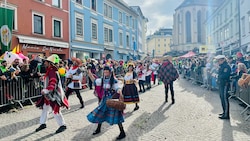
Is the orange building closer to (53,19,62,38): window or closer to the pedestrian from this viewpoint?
(53,19,62,38): window

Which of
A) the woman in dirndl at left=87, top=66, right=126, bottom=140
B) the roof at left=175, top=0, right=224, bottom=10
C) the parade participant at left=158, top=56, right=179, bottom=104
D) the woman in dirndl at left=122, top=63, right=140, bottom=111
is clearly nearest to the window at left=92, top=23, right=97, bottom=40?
the parade participant at left=158, top=56, right=179, bottom=104

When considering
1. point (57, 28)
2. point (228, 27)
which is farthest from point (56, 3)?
point (228, 27)

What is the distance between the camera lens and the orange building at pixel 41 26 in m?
17.8

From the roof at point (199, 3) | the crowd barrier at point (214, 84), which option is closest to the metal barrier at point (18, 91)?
the crowd barrier at point (214, 84)

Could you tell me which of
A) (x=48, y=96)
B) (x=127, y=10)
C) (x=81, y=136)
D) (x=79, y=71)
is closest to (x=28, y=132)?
(x=48, y=96)

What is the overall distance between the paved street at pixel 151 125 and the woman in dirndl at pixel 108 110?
1.42 feet

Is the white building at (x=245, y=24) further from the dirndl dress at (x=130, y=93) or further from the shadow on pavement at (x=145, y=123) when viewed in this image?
the shadow on pavement at (x=145, y=123)

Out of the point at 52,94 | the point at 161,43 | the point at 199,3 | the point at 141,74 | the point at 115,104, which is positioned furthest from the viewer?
the point at 161,43

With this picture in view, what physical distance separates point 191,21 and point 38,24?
5903 centimetres

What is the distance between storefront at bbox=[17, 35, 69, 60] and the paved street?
10277 mm

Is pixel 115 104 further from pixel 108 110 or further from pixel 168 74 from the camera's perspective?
pixel 168 74

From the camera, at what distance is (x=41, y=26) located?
20.3 meters

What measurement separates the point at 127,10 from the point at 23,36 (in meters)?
25.0

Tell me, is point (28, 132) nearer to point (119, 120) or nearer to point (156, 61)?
point (119, 120)
